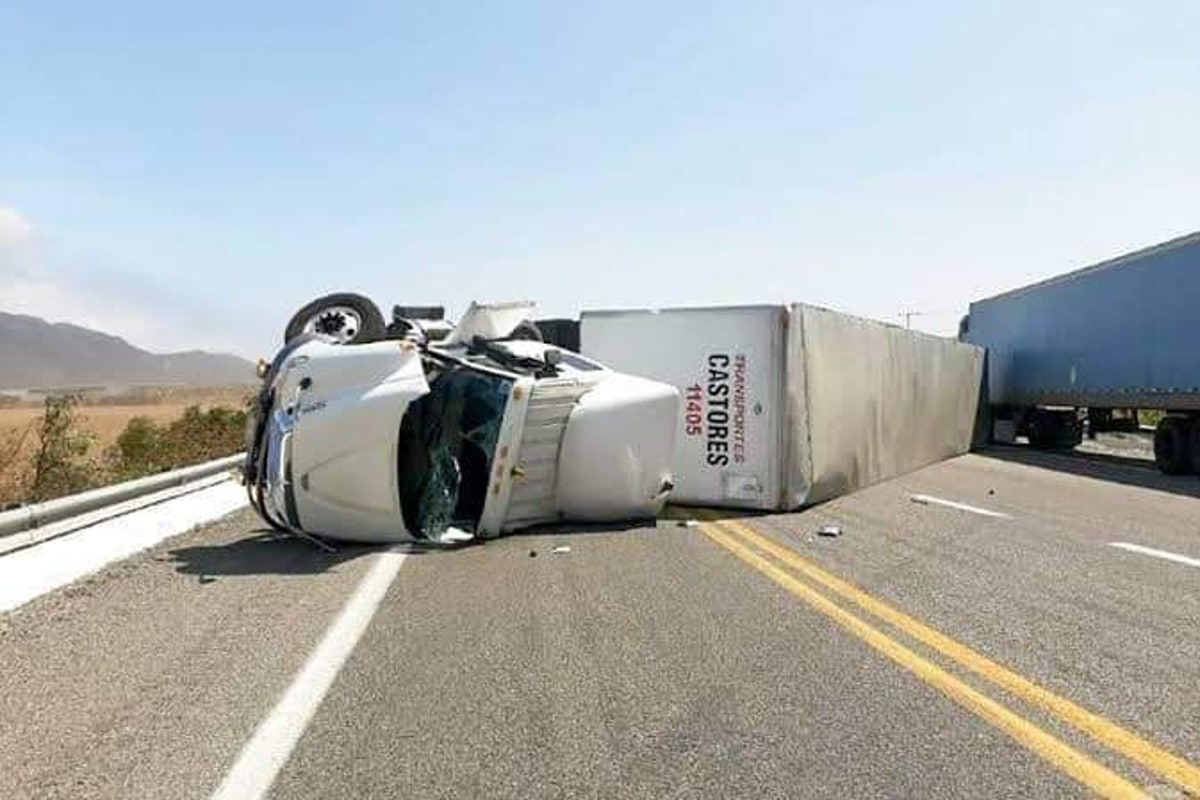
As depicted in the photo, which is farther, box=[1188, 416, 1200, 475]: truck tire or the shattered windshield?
box=[1188, 416, 1200, 475]: truck tire

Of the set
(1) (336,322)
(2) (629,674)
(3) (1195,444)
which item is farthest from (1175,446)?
(2) (629,674)

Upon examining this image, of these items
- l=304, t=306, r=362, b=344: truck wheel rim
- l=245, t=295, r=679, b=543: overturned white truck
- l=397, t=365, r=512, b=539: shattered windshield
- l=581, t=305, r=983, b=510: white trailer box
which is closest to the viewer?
l=245, t=295, r=679, b=543: overturned white truck

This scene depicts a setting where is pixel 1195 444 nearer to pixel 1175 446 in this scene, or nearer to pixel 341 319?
pixel 1175 446

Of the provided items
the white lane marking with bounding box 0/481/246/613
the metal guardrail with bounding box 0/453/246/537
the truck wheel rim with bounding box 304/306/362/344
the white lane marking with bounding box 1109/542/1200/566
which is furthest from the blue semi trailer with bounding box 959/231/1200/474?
the metal guardrail with bounding box 0/453/246/537

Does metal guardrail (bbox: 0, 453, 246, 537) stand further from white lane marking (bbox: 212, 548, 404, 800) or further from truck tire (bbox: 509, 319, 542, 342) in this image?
truck tire (bbox: 509, 319, 542, 342)

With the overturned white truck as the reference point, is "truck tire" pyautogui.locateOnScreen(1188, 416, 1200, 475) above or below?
below

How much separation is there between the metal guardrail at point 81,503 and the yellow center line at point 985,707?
5.36 m

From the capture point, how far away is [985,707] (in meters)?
4.88

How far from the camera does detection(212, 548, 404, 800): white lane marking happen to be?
13.3 ft

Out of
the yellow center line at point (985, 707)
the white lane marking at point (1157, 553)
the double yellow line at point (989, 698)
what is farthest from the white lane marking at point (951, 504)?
the yellow center line at point (985, 707)

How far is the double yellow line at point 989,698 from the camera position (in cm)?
404

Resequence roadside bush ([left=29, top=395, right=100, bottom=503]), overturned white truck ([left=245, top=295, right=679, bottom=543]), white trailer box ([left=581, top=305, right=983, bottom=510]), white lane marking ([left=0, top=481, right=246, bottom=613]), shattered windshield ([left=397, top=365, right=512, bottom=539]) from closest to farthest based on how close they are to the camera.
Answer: white lane marking ([left=0, top=481, right=246, bottom=613]) < overturned white truck ([left=245, top=295, right=679, bottom=543]) < shattered windshield ([left=397, top=365, right=512, bottom=539]) < white trailer box ([left=581, top=305, right=983, bottom=510]) < roadside bush ([left=29, top=395, right=100, bottom=503])

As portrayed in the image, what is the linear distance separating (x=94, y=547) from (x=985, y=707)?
695 centimetres

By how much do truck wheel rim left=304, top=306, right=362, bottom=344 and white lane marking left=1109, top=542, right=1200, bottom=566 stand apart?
7.67m
